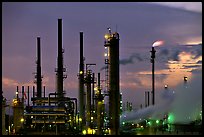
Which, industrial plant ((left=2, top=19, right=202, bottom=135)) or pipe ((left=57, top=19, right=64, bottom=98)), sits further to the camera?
pipe ((left=57, top=19, right=64, bottom=98))

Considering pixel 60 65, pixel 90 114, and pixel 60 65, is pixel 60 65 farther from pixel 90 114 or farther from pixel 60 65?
pixel 90 114

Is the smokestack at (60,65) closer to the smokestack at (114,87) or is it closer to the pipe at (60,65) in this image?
the pipe at (60,65)

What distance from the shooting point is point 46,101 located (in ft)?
104

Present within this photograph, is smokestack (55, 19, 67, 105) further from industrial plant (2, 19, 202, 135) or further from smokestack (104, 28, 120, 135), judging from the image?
smokestack (104, 28, 120, 135)

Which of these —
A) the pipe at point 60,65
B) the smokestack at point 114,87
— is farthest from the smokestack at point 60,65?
the smokestack at point 114,87

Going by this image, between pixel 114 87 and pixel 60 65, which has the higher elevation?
pixel 60 65

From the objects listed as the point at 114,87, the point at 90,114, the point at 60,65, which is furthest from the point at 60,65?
the point at 114,87

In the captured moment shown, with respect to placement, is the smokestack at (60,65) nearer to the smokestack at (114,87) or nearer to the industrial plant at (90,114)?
the industrial plant at (90,114)

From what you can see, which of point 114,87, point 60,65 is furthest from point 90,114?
point 114,87

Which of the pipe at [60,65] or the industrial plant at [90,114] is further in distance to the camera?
the pipe at [60,65]

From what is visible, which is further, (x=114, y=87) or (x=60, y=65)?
(x=60, y=65)

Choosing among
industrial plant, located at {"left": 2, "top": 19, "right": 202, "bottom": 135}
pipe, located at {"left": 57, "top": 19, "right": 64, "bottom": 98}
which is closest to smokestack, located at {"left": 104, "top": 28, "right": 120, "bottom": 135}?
industrial plant, located at {"left": 2, "top": 19, "right": 202, "bottom": 135}

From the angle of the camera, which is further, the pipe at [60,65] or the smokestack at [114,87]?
the pipe at [60,65]

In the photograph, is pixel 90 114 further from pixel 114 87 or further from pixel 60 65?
pixel 114 87
